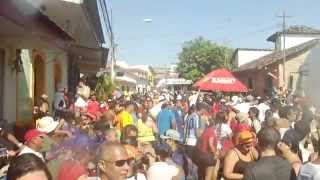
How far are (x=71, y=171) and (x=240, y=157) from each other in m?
2.21

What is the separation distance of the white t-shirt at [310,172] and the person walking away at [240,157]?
1.24 metres

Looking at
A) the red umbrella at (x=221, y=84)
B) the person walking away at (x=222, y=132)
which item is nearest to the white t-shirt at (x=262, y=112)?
the person walking away at (x=222, y=132)

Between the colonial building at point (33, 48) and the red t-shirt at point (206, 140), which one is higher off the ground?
the colonial building at point (33, 48)

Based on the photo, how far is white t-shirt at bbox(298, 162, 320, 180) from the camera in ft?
18.0

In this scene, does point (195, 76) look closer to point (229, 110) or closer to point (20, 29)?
point (229, 110)

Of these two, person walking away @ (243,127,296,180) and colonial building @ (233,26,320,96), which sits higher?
colonial building @ (233,26,320,96)

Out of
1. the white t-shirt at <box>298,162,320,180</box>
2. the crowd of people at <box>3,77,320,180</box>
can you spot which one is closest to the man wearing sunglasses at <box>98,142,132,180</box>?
the crowd of people at <box>3,77,320,180</box>

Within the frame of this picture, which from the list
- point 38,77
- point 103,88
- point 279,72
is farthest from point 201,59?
point 38,77

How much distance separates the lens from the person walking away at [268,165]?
237 inches

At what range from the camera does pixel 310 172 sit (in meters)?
5.59

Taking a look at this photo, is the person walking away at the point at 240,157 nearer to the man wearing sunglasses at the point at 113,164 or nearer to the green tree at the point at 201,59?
the man wearing sunglasses at the point at 113,164

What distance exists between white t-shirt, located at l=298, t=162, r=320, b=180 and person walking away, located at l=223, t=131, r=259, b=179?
4.06 feet

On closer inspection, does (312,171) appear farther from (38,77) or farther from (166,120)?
(38,77)

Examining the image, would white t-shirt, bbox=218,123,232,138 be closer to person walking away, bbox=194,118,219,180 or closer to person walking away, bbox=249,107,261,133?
person walking away, bbox=249,107,261,133
